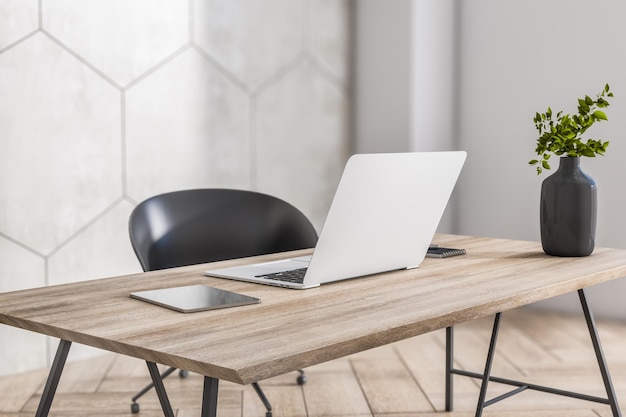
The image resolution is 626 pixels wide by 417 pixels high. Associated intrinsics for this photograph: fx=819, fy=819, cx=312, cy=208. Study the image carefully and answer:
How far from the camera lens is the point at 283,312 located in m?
1.37

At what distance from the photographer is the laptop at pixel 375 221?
1.54 metres

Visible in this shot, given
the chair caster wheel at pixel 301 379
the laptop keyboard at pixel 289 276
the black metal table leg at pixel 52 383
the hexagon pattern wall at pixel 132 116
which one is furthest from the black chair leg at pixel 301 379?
the black metal table leg at pixel 52 383

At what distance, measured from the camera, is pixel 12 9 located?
9.80 ft

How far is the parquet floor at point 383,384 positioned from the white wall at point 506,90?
0.75 metres

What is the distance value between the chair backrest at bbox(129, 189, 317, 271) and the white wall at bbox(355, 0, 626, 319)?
1730 mm

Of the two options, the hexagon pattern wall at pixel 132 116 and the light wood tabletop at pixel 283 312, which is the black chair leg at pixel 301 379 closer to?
the hexagon pattern wall at pixel 132 116

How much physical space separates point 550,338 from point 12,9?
254cm

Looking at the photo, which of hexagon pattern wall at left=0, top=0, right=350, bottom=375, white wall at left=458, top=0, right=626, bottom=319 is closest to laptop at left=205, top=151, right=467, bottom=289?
hexagon pattern wall at left=0, top=0, right=350, bottom=375

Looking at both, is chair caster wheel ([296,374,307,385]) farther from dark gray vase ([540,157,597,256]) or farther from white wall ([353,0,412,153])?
white wall ([353,0,412,153])

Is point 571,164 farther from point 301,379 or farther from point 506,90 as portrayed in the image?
point 506,90

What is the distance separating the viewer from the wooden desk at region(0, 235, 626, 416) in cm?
112

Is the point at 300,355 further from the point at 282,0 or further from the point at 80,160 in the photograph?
the point at 282,0

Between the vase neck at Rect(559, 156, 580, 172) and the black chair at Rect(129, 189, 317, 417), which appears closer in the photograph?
the vase neck at Rect(559, 156, 580, 172)

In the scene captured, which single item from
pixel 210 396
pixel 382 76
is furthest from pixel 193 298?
pixel 382 76
